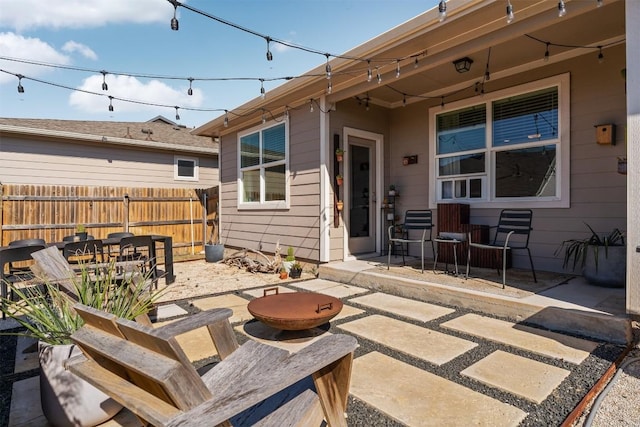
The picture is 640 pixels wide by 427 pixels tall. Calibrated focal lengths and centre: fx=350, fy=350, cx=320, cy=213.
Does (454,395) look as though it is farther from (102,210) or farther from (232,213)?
(102,210)

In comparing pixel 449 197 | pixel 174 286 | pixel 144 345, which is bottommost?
pixel 174 286

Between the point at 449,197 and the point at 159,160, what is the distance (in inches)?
310

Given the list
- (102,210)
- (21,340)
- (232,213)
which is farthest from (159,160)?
(21,340)

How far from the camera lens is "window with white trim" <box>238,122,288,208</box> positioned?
251 inches

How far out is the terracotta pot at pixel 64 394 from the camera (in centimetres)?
166

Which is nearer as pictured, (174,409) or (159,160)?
(174,409)

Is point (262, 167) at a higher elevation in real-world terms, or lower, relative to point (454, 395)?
higher

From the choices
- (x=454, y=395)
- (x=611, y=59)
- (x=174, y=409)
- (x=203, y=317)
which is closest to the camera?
(x=174, y=409)

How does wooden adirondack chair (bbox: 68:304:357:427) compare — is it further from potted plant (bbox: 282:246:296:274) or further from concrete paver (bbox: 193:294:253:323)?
potted plant (bbox: 282:246:296:274)

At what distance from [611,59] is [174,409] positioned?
5.36 m

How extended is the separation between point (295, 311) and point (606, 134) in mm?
3956

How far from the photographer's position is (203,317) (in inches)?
63.0

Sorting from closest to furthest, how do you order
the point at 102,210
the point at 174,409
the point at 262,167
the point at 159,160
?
1. the point at 174,409
2. the point at 262,167
3. the point at 102,210
4. the point at 159,160

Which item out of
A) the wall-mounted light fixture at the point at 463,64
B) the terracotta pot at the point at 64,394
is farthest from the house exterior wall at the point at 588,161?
the terracotta pot at the point at 64,394
